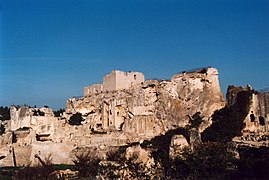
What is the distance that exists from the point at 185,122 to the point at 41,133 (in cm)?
1695

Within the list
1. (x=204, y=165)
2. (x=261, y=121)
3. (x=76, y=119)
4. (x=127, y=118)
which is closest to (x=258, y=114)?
(x=261, y=121)

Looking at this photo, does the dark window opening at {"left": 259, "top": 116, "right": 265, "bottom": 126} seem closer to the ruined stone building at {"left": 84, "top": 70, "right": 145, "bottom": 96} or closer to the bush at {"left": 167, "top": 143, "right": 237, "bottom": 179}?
the bush at {"left": 167, "top": 143, "right": 237, "bottom": 179}

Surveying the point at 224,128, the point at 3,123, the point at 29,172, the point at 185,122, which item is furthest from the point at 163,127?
the point at 3,123

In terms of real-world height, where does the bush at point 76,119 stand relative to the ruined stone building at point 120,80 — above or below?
below

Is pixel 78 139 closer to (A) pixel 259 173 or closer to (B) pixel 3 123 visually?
(A) pixel 259 173

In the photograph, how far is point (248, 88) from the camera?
3728 cm

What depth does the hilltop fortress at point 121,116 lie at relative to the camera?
3569 centimetres

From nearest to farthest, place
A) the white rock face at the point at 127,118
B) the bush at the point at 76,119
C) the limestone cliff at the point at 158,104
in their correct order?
the white rock face at the point at 127,118
the limestone cliff at the point at 158,104
the bush at the point at 76,119

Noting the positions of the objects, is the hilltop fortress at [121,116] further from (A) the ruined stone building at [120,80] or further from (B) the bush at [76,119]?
(B) the bush at [76,119]

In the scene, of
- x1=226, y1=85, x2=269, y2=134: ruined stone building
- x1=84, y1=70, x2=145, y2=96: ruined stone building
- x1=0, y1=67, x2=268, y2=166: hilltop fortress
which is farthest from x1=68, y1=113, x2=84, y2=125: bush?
x1=226, y1=85, x2=269, y2=134: ruined stone building

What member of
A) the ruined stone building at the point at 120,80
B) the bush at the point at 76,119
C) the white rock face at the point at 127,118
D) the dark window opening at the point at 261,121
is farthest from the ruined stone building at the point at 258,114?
the bush at the point at 76,119

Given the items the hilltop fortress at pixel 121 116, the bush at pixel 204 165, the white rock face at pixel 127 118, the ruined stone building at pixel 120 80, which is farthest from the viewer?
the ruined stone building at pixel 120 80

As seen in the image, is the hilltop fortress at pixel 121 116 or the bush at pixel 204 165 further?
the hilltop fortress at pixel 121 116

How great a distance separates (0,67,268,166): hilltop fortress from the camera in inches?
1405
